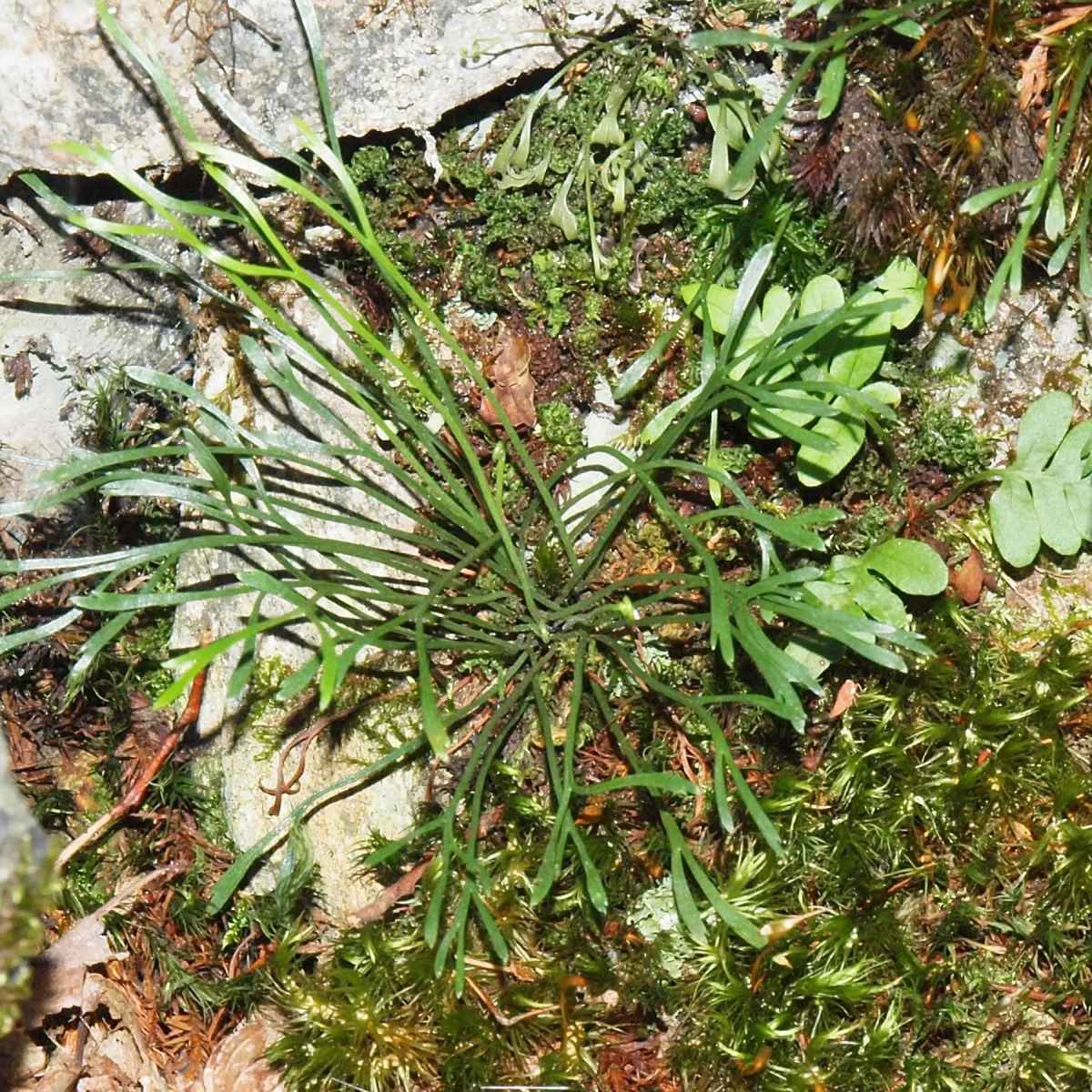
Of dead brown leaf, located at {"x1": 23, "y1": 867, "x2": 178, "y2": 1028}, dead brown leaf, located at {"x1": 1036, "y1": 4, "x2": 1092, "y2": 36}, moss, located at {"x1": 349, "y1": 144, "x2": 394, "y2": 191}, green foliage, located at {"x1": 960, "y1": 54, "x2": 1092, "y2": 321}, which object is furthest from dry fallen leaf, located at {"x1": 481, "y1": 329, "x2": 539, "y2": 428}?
dead brown leaf, located at {"x1": 23, "y1": 867, "x2": 178, "y2": 1028}

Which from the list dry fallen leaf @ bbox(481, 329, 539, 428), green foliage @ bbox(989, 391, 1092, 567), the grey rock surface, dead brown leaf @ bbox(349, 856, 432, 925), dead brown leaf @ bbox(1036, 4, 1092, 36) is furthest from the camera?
dry fallen leaf @ bbox(481, 329, 539, 428)

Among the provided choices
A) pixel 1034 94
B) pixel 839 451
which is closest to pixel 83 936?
pixel 839 451

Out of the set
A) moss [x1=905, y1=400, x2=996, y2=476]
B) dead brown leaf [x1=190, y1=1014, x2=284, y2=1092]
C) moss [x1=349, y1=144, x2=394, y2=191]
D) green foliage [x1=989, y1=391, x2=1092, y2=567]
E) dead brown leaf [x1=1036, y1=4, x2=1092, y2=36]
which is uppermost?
moss [x1=349, y1=144, x2=394, y2=191]

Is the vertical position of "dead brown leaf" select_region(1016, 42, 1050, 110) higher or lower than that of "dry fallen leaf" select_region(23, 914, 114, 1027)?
higher

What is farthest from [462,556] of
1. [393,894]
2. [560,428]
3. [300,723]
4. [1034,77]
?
[1034,77]

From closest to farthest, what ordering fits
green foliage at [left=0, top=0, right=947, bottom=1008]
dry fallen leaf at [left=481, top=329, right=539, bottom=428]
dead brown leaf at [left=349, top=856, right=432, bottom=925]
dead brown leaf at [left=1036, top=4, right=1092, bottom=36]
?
1. green foliage at [left=0, top=0, right=947, bottom=1008]
2. dead brown leaf at [left=1036, top=4, right=1092, bottom=36]
3. dead brown leaf at [left=349, top=856, right=432, bottom=925]
4. dry fallen leaf at [left=481, top=329, right=539, bottom=428]

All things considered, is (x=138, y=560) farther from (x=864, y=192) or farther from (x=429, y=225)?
(x=864, y=192)

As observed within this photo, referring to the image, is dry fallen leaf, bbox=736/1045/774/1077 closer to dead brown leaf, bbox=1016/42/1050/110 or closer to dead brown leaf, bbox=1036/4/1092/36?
dead brown leaf, bbox=1016/42/1050/110
